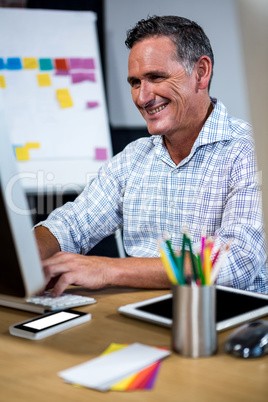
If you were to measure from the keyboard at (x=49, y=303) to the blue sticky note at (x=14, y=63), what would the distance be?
2031 mm

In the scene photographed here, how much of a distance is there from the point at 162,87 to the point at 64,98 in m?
1.40

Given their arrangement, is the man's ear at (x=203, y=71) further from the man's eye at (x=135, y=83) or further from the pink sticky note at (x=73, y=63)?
the pink sticky note at (x=73, y=63)

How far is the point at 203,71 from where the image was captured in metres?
1.78

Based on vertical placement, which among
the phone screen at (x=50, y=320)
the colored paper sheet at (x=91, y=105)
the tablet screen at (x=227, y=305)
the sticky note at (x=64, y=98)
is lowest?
the tablet screen at (x=227, y=305)

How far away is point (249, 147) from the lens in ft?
5.14

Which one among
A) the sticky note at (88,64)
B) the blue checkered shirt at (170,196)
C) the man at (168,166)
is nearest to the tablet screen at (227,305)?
the blue checkered shirt at (170,196)

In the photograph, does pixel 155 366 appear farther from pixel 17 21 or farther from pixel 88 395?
pixel 17 21

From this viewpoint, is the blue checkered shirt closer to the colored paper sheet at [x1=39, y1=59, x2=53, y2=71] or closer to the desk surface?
the desk surface

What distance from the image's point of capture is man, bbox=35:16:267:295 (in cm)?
159

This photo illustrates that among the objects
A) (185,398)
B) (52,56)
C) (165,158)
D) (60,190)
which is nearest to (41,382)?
(185,398)

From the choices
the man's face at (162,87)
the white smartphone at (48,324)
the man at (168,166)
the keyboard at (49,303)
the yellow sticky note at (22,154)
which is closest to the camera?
the white smartphone at (48,324)

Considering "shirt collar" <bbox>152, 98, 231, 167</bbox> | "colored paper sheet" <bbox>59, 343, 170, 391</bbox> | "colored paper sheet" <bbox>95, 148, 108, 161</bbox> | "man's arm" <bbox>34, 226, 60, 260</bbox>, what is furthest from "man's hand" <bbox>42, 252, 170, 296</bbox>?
"colored paper sheet" <bbox>95, 148, 108, 161</bbox>

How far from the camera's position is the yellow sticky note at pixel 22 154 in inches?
115

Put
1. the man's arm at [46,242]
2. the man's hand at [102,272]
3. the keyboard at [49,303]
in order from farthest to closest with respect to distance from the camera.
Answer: the man's arm at [46,242] < the man's hand at [102,272] < the keyboard at [49,303]
